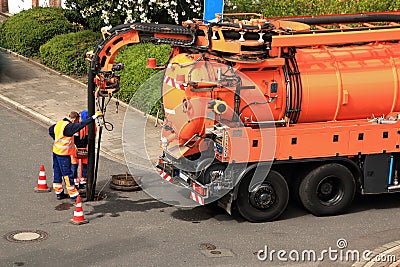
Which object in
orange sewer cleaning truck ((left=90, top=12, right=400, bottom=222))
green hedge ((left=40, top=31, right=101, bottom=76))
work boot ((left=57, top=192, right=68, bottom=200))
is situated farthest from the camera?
green hedge ((left=40, top=31, right=101, bottom=76))

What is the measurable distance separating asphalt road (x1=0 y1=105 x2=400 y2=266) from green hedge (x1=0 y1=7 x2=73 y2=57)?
993cm

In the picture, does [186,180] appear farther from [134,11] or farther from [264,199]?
[134,11]

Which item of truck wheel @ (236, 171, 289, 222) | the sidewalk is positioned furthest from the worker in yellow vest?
truck wheel @ (236, 171, 289, 222)

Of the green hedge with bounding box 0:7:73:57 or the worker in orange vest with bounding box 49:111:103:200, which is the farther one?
the green hedge with bounding box 0:7:73:57

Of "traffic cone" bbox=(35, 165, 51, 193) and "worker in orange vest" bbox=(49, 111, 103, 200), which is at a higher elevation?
"worker in orange vest" bbox=(49, 111, 103, 200)

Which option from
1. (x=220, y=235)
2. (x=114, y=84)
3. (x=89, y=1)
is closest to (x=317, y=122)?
(x=220, y=235)

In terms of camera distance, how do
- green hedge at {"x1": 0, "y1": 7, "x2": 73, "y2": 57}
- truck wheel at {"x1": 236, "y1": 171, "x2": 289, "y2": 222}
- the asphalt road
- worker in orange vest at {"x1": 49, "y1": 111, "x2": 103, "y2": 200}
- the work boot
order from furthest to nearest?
1. green hedge at {"x1": 0, "y1": 7, "x2": 73, "y2": 57}
2. the work boot
3. worker in orange vest at {"x1": 49, "y1": 111, "x2": 103, "y2": 200}
4. truck wheel at {"x1": 236, "y1": 171, "x2": 289, "y2": 222}
5. the asphalt road

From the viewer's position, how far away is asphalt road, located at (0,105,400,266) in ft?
37.6

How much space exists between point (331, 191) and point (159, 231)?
2.96 metres

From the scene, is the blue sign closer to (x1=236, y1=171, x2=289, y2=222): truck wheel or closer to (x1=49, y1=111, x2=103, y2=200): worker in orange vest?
(x1=49, y1=111, x2=103, y2=200): worker in orange vest

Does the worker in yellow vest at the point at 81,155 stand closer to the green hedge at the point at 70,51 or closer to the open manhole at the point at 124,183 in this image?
the open manhole at the point at 124,183

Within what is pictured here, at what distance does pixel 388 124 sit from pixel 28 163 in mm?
6936

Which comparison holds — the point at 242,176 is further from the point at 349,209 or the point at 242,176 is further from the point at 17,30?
the point at 17,30

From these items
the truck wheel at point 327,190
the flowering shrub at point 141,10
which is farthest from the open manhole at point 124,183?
the flowering shrub at point 141,10
